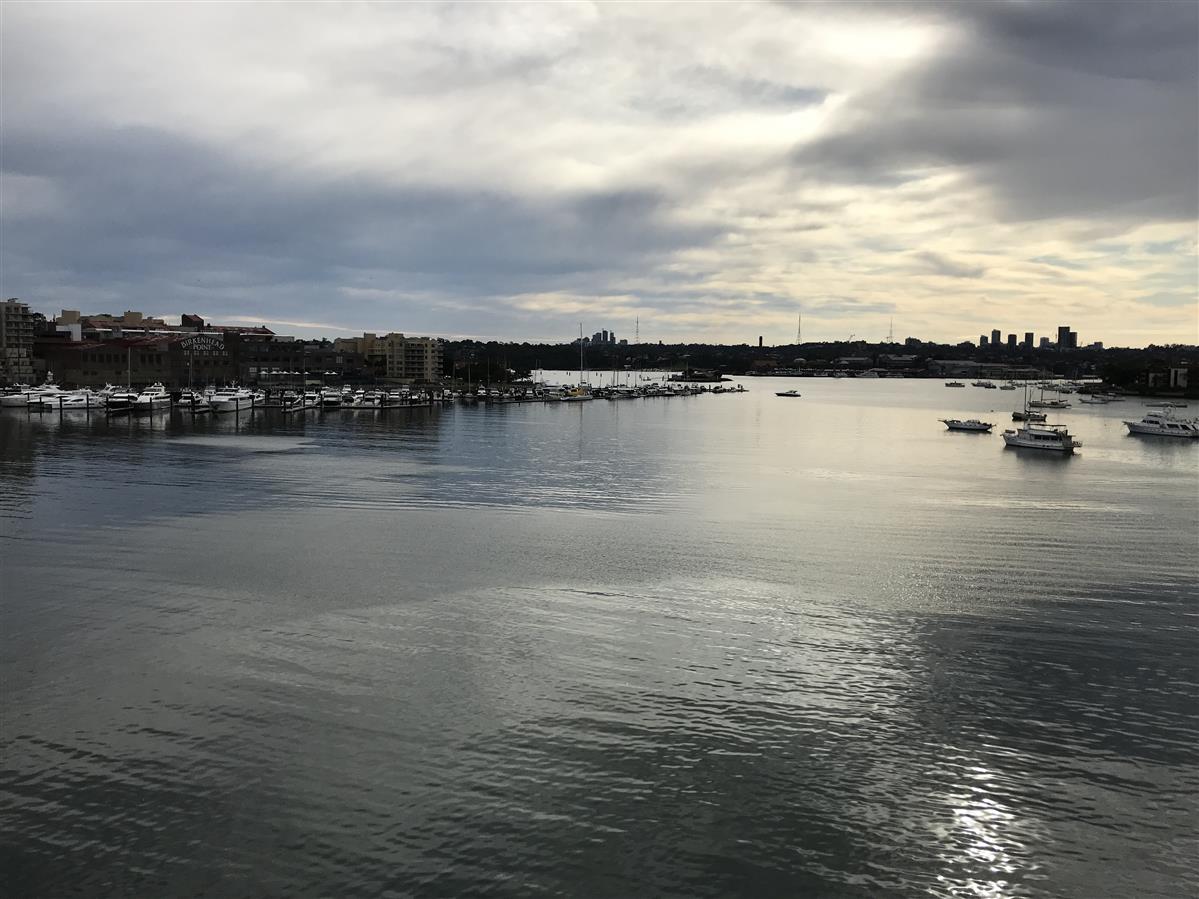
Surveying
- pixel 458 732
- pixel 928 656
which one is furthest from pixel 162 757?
pixel 928 656

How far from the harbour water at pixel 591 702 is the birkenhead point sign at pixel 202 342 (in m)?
87.0

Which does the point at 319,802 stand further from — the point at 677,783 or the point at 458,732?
the point at 677,783

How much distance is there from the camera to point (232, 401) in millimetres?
74812

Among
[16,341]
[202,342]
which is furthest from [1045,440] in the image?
[16,341]

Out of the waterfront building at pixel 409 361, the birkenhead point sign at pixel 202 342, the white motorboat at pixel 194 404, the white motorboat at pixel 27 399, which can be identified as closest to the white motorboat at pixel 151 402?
the white motorboat at pixel 194 404

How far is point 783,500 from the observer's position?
96.6ft

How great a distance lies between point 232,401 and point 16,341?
46.7m

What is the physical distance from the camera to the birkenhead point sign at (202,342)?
105812mm

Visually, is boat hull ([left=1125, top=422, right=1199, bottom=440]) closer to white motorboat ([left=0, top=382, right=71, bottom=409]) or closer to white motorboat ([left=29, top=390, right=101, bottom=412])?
white motorboat ([left=29, top=390, right=101, bottom=412])

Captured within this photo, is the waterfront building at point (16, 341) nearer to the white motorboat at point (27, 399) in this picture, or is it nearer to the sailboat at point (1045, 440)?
the white motorboat at point (27, 399)

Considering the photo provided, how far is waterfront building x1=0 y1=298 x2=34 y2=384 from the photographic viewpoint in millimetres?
97438

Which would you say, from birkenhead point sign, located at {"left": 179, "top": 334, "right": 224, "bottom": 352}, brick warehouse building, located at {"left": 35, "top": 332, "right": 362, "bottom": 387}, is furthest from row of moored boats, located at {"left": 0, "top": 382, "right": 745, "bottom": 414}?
birkenhead point sign, located at {"left": 179, "top": 334, "right": 224, "bottom": 352}

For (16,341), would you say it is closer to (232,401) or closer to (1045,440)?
(232,401)

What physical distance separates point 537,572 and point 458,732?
7.70 metres
